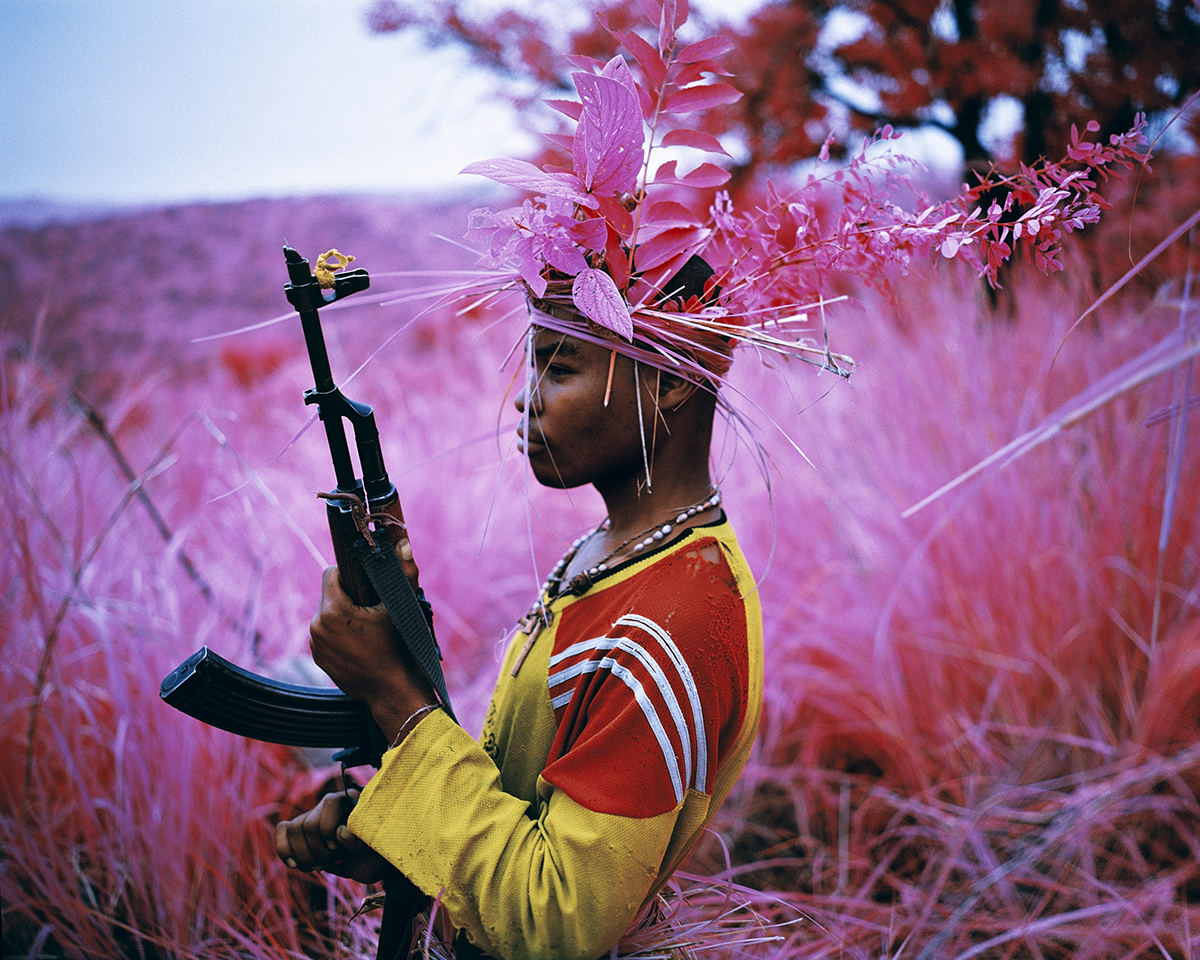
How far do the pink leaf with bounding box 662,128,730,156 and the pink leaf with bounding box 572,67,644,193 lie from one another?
0.11 meters

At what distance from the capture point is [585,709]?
80 cm

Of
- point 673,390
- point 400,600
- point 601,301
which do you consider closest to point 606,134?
point 601,301

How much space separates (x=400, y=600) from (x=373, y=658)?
0.06 metres

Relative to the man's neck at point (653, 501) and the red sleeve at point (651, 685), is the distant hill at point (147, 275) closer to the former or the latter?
the man's neck at point (653, 501)

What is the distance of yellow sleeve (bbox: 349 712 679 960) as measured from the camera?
71 centimetres

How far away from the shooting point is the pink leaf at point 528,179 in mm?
759

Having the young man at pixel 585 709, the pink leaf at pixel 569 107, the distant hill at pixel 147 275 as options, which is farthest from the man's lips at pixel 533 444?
the distant hill at pixel 147 275

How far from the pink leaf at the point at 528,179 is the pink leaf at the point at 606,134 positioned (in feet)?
0.06

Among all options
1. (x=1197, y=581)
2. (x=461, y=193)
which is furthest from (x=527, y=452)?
(x=461, y=193)

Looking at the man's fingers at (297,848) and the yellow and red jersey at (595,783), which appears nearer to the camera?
the yellow and red jersey at (595,783)

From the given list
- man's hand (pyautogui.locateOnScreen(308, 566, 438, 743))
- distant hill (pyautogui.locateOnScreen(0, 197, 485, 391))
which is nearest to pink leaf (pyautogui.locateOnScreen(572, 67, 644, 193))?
man's hand (pyautogui.locateOnScreen(308, 566, 438, 743))

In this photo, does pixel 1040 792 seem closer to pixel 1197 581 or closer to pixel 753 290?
pixel 1197 581

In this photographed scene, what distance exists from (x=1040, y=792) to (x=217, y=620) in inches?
75.3

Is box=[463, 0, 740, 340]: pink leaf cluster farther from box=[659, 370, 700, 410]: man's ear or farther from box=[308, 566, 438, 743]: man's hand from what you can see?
box=[308, 566, 438, 743]: man's hand
